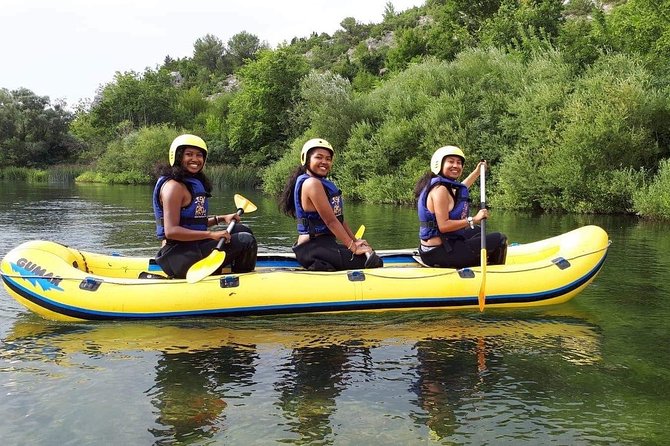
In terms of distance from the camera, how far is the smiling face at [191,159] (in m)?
5.12

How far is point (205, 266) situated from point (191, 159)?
90cm

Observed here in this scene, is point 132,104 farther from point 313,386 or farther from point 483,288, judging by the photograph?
point 313,386

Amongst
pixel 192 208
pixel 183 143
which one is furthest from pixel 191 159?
pixel 192 208

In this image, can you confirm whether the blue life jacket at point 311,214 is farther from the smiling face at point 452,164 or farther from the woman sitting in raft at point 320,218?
A: the smiling face at point 452,164

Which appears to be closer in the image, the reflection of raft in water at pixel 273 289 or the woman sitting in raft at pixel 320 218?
the reflection of raft in water at pixel 273 289

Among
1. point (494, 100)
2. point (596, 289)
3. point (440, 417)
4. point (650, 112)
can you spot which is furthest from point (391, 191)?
point (440, 417)

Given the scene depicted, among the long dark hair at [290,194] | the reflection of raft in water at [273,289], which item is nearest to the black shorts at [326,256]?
the reflection of raft in water at [273,289]

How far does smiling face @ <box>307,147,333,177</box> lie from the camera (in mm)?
5367

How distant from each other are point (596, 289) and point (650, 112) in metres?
10.4

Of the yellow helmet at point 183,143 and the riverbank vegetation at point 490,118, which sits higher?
the riverbank vegetation at point 490,118

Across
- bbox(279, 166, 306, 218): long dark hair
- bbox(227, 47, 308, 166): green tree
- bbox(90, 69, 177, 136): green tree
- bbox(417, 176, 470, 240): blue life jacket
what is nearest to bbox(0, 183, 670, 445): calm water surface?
bbox(417, 176, 470, 240): blue life jacket

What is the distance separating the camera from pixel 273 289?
5.20 meters

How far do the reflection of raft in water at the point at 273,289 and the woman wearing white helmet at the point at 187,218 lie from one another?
0.24 m

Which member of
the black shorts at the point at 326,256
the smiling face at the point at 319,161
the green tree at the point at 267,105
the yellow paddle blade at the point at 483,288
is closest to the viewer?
the yellow paddle blade at the point at 483,288
